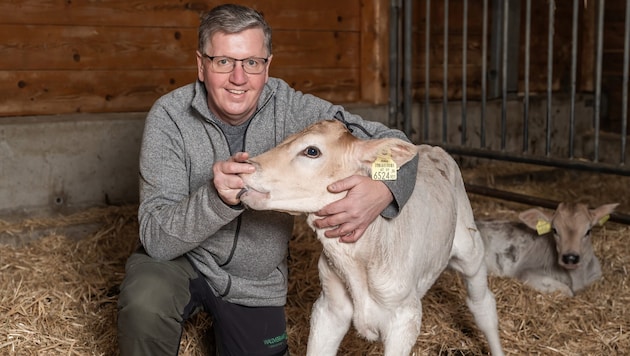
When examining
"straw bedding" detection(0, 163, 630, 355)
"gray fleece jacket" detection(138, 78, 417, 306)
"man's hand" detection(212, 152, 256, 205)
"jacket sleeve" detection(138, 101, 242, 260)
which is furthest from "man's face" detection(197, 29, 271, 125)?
"straw bedding" detection(0, 163, 630, 355)

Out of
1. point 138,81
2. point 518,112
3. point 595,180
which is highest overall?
point 138,81

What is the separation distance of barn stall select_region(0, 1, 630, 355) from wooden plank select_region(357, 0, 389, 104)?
12 millimetres

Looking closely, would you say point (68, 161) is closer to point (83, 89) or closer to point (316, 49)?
point (83, 89)

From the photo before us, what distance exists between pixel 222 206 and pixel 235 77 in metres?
0.53

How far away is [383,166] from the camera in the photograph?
8.59 ft

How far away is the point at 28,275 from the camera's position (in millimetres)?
4363

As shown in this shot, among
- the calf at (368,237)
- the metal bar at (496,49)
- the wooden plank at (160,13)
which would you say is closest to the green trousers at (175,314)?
the calf at (368,237)

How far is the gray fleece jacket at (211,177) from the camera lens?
2.87 meters

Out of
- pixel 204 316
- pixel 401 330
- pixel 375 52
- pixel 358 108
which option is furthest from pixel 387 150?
pixel 375 52

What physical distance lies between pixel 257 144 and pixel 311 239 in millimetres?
2138

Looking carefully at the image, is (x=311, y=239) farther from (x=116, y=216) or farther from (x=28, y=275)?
(x=28, y=275)

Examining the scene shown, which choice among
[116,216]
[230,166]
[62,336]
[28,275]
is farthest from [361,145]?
[116,216]

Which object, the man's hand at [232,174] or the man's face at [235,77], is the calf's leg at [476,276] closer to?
the man's face at [235,77]

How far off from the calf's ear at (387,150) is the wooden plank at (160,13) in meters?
3.49
